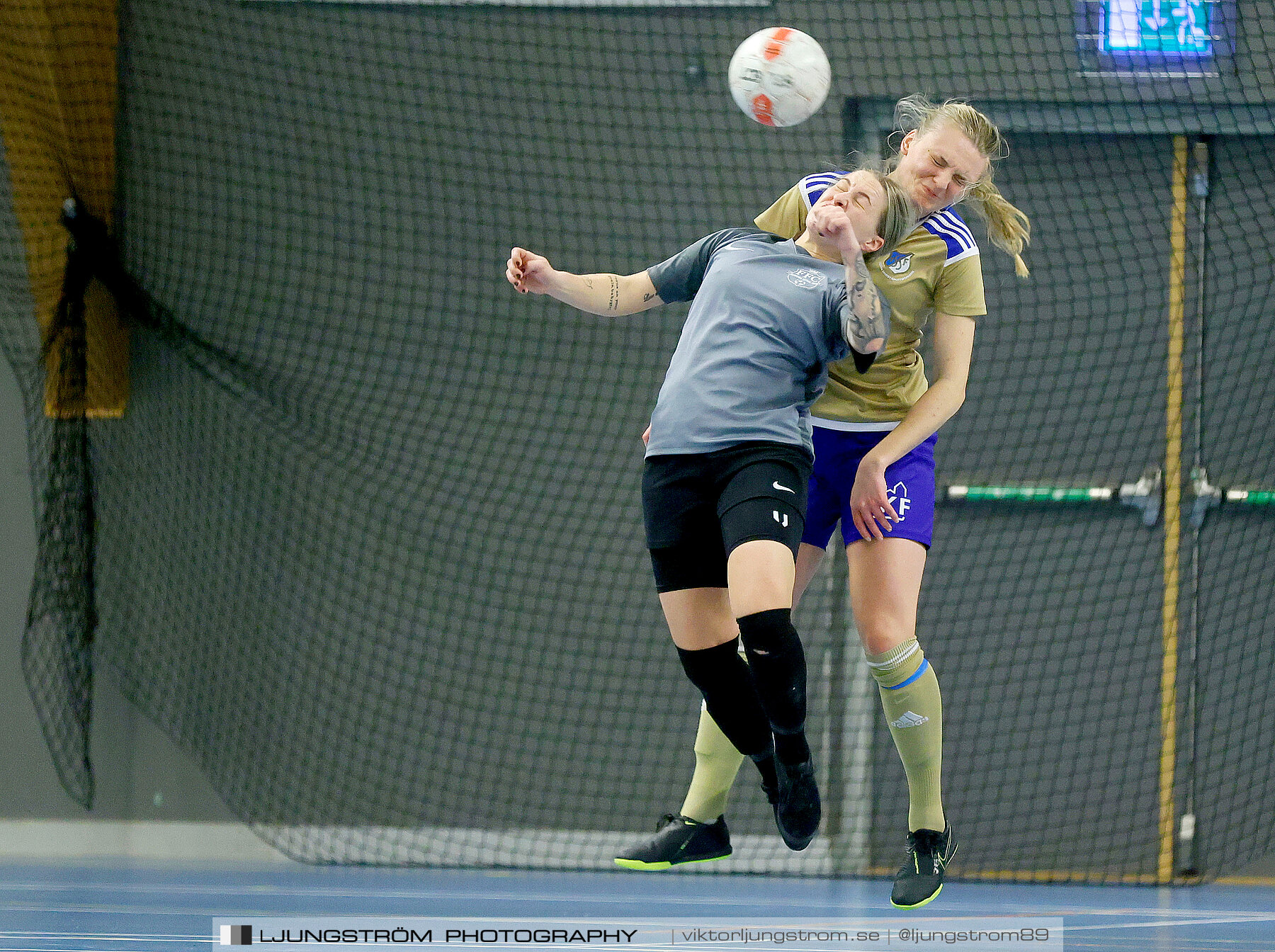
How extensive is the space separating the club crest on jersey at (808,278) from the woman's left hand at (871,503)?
1.30 ft

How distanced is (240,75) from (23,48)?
772mm

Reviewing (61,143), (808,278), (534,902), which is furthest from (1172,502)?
(61,143)

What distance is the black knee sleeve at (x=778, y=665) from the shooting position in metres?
2.51

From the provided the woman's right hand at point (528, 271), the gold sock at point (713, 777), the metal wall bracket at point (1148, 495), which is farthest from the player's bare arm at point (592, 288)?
the metal wall bracket at point (1148, 495)

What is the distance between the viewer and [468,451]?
17.0 ft

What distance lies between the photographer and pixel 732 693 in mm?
2791

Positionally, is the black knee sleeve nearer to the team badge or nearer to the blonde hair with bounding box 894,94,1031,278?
the team badge

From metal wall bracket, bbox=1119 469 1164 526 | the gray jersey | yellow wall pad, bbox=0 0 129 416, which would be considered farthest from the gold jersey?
yellow wall pad, bbox=0 0 129 416

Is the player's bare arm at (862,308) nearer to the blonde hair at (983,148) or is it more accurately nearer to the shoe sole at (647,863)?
the blonde hair at (983,148)

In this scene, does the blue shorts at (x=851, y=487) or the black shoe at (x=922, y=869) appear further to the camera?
the blue shorts at (x=851, y=487)

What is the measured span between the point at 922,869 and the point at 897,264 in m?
1.31

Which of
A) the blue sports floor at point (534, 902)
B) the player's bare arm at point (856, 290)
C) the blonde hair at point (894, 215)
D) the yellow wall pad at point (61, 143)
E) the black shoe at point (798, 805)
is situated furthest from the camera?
the yellow wall pad at point (61, 143)

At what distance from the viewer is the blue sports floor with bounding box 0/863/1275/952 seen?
330 cm

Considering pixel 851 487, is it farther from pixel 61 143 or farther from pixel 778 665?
pixel 61 143
